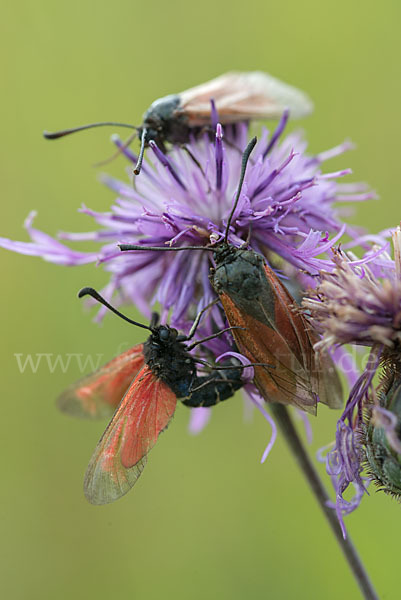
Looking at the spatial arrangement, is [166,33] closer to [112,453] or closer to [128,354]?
[128,354]

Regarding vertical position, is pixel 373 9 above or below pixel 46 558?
above

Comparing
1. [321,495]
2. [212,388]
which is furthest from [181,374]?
[321,495]

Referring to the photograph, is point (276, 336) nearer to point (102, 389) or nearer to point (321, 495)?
point (321, 495)

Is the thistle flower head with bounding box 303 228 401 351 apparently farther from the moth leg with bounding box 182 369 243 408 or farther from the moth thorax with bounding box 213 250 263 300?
the moth leg with bounding box 182 369 243 408

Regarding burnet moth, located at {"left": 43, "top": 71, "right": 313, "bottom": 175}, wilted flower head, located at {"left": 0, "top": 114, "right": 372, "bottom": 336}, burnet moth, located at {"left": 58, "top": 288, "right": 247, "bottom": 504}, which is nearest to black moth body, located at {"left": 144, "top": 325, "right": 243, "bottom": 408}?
burnet moth, located at {"left": 58, "top": 288, "right": 247, "bottom": 504}

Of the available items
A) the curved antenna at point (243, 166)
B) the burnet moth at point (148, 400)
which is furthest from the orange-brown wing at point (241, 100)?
the burnet moth at point (148, 400)

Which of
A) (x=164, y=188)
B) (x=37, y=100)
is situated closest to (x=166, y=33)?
(x=37, y=100)

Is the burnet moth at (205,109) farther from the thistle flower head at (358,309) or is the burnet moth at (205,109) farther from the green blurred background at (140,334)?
the green blurred background at (140,334)
